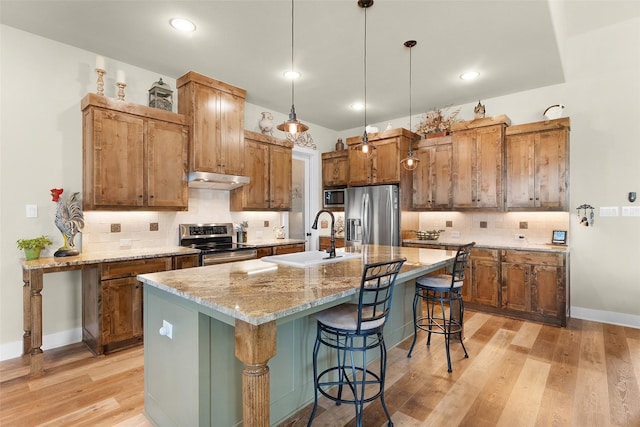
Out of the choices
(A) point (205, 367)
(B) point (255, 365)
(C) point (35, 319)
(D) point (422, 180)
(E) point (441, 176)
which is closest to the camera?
(B) point (255, 365)

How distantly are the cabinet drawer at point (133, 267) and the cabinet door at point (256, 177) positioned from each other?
1398mm

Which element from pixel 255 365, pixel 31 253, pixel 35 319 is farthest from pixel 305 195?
pixel 255 365

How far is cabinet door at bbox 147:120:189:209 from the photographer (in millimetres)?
3432

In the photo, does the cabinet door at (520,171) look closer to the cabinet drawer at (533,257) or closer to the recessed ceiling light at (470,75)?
the cabinet drawer at (533,257)

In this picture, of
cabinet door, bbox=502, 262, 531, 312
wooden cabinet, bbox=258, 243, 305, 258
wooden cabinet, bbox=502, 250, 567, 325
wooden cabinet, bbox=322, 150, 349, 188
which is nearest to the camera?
wooden cabinet, bbox=502, 250, 567, 325

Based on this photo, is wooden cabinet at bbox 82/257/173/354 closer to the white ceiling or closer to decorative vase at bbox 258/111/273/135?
the white ceiling

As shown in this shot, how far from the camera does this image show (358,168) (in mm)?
5426

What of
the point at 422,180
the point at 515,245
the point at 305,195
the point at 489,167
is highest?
the point at 489,167

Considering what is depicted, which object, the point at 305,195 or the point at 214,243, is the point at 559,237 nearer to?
the point at 305,195

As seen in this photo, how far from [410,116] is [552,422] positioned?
4443 mm

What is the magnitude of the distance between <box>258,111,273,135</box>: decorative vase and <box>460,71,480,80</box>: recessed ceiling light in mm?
2644

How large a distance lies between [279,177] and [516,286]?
11.3ft

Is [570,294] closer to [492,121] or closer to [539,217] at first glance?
[539,217]

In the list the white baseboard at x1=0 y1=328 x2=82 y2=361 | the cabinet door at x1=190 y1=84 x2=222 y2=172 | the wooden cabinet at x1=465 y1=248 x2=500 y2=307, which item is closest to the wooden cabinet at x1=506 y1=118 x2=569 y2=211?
the wooden cabinet at x1=465 y1=248 x2=500 y2=307
